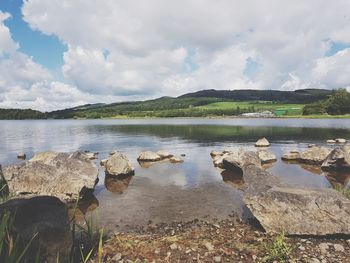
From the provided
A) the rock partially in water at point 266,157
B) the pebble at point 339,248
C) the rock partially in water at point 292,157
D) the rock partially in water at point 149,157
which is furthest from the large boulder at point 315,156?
the pebble at point 339,248

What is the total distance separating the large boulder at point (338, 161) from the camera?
3242 centimetres

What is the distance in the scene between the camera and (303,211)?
47.5 feet

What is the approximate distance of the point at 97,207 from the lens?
70.0ft

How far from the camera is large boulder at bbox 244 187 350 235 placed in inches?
550

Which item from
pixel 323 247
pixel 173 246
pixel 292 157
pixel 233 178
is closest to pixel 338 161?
pixel 292 157

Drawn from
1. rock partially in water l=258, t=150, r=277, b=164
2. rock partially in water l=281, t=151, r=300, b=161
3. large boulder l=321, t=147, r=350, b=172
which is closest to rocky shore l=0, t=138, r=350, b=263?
large boulder l=321, t=147, r=350, b=172

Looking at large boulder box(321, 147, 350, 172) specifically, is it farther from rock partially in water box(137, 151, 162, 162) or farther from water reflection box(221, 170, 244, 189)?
rock partially in water box(137, 151, 162, 162)

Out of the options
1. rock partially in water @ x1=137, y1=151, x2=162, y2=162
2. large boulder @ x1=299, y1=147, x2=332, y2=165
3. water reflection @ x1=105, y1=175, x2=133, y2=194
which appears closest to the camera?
water reflection @ x1=105, y1=175, x2=133, y2=194

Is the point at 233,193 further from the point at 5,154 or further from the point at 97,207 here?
the point at 5,154

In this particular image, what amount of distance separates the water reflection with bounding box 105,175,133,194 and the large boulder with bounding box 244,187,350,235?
14.1 m

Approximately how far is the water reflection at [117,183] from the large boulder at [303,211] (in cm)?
1413

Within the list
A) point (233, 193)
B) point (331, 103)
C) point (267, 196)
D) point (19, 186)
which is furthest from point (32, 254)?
point (331, 103)

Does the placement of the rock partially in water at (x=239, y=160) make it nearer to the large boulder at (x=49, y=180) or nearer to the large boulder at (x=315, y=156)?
the large boulder at (x=315, y=156)

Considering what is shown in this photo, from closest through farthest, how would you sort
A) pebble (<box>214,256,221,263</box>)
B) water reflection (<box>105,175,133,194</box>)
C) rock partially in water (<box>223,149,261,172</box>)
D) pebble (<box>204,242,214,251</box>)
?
pebble (<box>214,256,221,263</box>) < pebble (<box>204,242,214,251</box>) < water reflection (<box>105,175,133,194</box>) < rock partially in water (<box>223,149,261,172</box>)
